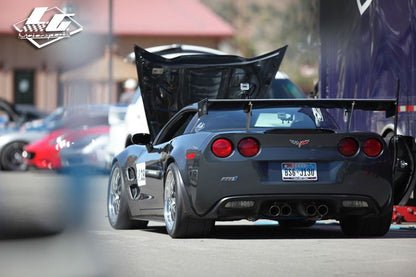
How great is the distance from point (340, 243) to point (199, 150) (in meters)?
1.25

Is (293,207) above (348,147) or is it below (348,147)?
below

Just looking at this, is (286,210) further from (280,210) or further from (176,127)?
(176,127)

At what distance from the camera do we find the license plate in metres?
8.42

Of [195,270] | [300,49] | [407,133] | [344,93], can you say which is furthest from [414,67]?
[300,49]

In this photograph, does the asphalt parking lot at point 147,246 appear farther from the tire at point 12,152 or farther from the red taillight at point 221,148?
the red taillight at point 221,148

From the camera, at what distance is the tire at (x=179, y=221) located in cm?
A: 848

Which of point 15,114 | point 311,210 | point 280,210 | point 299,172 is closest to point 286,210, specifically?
point 280,210

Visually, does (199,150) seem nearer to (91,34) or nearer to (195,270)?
(195,270)

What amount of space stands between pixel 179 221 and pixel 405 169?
213cm

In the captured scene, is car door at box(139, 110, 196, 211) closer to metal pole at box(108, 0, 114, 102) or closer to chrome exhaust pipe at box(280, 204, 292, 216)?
chrome exhaust pipe at box(280, 204, 292, 216)

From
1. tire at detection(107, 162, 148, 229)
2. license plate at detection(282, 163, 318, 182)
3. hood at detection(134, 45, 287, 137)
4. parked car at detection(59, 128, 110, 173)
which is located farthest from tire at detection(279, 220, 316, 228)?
parked car at detection(59, 128, 110, 173)

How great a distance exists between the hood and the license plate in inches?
118

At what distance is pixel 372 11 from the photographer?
36.6ft

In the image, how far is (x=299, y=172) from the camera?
844 cm
